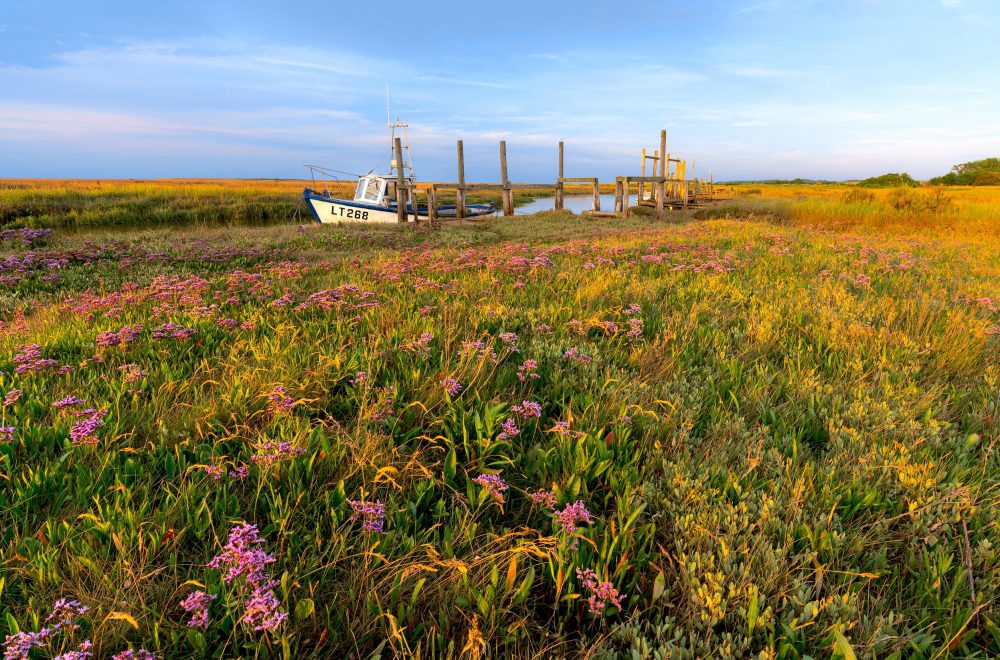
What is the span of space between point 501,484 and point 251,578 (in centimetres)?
100

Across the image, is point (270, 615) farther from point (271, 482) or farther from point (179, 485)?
point (179, 485)

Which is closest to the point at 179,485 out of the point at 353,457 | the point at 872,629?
the point at 353,457

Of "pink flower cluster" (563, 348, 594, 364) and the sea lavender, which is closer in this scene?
the sea lavender

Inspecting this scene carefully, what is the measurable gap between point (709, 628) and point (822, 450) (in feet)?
5.28

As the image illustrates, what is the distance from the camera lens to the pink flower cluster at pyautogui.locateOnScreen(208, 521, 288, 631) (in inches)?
54.6

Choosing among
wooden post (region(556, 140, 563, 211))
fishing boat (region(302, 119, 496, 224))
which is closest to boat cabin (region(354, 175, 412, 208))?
fishing boat (region(302, 119, 496, 224))

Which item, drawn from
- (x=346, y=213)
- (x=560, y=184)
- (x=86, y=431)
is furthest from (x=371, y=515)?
(x=560, y=184)

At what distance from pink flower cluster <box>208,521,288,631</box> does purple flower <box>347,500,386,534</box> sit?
364 millimetres

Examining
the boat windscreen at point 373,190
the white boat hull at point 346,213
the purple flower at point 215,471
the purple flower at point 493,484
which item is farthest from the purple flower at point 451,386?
the boat windscreen at point 373,190

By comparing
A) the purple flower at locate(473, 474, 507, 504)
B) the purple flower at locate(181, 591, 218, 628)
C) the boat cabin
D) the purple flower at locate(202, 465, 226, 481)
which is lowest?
the purple flower at locate(181, 591, 218, 628)

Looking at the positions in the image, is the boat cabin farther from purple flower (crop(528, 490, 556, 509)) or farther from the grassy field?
purple flower (crop(528, 490, 556, 509))

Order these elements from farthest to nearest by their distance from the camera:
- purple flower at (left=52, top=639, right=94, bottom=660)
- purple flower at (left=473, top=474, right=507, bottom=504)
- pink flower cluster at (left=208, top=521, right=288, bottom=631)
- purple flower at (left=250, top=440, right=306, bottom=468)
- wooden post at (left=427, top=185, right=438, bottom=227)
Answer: wooden post at (left=427, top=185, right=438, bottom=227) → purple flower at (left=250, top=440, right=306, bottom=468) → purple flower at (left=473, top=474, right=507, bottom=504) → pink flower cluster at (left=208, top=521, right=288, bottom=631) → purple flower at (left=52, top=639, right=94, bottom=660)

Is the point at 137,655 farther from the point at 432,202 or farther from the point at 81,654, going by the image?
the point at 432,202

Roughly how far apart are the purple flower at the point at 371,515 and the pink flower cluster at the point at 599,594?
0.79m
